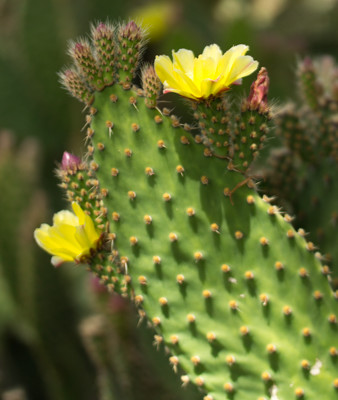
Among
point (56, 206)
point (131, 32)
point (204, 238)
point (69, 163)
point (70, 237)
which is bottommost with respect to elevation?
point (204, 238)

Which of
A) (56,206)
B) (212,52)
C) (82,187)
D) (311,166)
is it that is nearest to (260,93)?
(212,52)

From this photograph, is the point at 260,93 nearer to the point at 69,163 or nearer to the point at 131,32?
the point at 131,32

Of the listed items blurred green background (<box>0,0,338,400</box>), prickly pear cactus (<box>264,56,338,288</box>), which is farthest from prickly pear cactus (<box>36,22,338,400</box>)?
blurred green background (<box>0,0,338,400</box>)

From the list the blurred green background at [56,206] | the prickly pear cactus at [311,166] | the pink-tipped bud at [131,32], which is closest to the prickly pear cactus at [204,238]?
the pink-tipped bud at [131,32]

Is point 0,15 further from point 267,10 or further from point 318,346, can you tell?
point 318,346

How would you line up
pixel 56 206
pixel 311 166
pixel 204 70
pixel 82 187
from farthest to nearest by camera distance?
pixel 56 206, pixel 311 166, pixel 82 187, pixel 204 70

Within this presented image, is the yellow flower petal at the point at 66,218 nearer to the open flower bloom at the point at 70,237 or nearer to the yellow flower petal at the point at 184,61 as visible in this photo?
the open flower bloom at the point at 70,237
